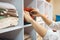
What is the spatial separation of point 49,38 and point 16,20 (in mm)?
486

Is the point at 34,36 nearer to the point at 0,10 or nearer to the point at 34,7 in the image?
the point at 34,7

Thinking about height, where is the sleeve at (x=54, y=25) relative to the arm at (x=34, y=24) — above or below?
below

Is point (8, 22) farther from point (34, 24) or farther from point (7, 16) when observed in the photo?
point (34, 24)

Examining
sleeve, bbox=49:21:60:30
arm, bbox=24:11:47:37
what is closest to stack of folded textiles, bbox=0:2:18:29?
arm, bbox=24:11:47:37

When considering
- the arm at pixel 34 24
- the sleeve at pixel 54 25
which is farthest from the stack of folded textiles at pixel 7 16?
the sleeve at pixel 54 25

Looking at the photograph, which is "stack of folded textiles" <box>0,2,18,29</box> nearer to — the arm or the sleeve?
the arm

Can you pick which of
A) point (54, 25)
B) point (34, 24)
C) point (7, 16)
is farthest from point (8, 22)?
point (54, 25)

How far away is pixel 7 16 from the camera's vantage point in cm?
84

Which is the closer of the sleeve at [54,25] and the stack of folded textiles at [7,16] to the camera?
the stack of folded textiles at [7,16]

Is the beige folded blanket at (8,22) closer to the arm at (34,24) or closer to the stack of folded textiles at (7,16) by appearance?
the stack of folded textiles at (7,16)

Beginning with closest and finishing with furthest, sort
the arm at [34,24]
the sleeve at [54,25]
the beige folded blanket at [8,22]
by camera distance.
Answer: the beige folded blanket at [8,22]
the arm at [34,24]
the sleeve at [54,25]

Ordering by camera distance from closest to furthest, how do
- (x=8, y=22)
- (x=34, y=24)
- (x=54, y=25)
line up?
(x=8, y=22), (x=34, y=24), (x=54, y=25)

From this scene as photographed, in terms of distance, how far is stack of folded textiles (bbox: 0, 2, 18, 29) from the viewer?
30.6 inches

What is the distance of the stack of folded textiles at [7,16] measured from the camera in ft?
2.55
